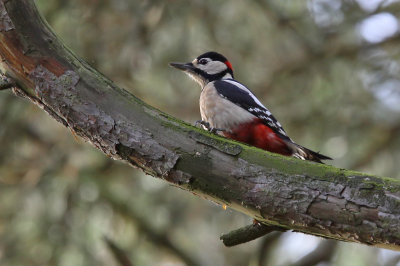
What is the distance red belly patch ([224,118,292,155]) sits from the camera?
354 centimetres

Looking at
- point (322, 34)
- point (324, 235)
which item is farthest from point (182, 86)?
point (324, 235)

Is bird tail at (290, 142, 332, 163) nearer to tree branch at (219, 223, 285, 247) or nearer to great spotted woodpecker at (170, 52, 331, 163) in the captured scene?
great spotted woodpecker at (170, 52, 331, 163)

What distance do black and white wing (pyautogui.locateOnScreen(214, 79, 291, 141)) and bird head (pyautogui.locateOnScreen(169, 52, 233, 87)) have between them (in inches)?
19.0

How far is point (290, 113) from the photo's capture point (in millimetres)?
5445

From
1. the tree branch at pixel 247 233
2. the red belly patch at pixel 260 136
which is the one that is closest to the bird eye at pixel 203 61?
the red belly patch at pixel 260 136

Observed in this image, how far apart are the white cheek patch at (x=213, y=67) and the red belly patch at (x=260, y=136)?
113 centimetres

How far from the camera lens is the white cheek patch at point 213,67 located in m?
4.66

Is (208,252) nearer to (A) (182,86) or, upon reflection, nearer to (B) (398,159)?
(A) (182,86)

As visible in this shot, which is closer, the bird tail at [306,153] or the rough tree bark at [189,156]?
the rough tree bark at [189,156]

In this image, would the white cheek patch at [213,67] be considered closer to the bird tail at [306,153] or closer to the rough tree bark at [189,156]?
the bird tail at [306,153]

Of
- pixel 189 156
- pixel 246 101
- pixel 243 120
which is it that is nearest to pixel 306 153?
pixel 243 120

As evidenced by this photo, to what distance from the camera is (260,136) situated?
3580 millimetres

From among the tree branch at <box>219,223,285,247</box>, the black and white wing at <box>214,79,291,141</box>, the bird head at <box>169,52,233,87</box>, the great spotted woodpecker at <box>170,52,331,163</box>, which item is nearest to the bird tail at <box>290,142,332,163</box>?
the great spotted woodpecker at <box>170,52,331,163</box>

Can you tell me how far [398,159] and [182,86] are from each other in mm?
2338
